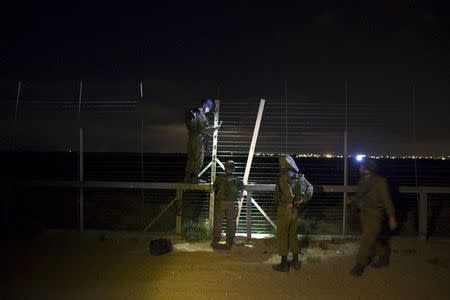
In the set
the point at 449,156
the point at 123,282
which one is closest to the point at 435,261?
the point at 449,156

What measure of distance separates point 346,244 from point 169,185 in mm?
3947

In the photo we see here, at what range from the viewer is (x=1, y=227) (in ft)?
35.0

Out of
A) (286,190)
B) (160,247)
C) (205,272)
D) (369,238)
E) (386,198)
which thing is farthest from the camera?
(160,247)

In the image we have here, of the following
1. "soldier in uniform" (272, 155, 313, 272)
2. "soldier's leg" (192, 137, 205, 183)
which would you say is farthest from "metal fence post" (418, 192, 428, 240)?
"soldier's leg" (192, 137, 205, 183)

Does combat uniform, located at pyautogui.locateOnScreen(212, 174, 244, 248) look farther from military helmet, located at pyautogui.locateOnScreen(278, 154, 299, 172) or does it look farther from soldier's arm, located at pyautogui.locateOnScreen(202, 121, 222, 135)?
military helmet, located at pyautogui.locateOnScreen(278, 154, 299, 172)

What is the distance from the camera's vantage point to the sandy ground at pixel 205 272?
6816 mm

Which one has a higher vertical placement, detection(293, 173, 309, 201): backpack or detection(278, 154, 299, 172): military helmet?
detection(278, 154, 299, 172): military helmet

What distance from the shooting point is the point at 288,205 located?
806 centimetres

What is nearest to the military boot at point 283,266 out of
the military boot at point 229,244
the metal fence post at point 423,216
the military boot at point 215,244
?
the military boot at point 229,244

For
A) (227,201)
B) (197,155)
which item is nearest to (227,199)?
(227,201)

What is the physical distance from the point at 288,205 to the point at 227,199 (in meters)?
1.68

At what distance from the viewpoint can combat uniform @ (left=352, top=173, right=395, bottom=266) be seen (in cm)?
761

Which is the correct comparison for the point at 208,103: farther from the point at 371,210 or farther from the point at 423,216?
the point at 423,216

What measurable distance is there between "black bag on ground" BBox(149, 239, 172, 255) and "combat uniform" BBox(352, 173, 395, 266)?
353 cm
